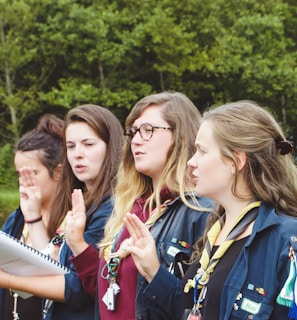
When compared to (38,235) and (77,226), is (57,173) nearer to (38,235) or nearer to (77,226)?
(38,235)

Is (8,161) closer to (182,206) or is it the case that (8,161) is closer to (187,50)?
(187,50)

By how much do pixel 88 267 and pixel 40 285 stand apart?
0.90ft

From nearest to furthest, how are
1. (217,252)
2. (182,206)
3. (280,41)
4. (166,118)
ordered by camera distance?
(217,252)
(182,206)
(166,118)
(280,41)

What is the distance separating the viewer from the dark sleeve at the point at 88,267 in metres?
2.99

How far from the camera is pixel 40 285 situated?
3.05 meters

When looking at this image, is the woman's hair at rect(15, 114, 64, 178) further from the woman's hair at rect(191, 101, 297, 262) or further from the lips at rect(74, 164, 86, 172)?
the woman's hair at rect(191, 101, 297, 262)

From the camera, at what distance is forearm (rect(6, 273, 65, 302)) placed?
3.02 metres

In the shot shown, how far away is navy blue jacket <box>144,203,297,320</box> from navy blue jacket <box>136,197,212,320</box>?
0.50m

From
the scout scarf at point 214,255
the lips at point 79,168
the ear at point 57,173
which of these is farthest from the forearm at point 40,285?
the scout scarf at point 214,255

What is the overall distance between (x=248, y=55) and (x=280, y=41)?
77.9 inches

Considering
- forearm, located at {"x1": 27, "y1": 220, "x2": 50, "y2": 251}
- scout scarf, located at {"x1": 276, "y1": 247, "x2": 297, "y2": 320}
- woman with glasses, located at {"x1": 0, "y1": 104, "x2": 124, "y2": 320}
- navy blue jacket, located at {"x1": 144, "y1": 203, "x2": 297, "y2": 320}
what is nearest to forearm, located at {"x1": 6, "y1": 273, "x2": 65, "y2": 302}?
woman with glasses, located at {"x1": 0, "y1": 104, "x2": 124, "y2": 320}

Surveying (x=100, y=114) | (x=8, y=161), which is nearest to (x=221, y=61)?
(x=8, y=161)

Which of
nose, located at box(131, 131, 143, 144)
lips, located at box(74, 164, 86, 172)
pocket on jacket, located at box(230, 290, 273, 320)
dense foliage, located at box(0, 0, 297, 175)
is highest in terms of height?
dense foliage, located at box(0, 0, 297, 175)

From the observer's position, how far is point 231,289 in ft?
6.72
